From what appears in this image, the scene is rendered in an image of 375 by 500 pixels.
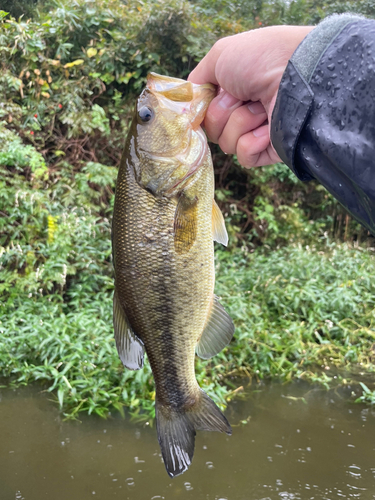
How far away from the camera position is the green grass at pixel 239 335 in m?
3.47

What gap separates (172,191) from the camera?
4.84 feet

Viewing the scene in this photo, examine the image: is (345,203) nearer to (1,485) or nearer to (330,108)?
(330,108)

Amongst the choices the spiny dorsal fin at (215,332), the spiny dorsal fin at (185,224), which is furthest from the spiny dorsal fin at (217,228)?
the spiny dorsal fin at (215,332)

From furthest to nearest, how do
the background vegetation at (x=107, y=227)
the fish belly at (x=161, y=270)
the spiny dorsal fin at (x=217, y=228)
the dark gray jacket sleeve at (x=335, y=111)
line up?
the background vegetation at (x=107, y=227) < the spiny dorsal fin at (x=217, y=228) < the fish belly at (x=161, y=270) < the dark gray jacket sleeve at (x=335, y=111)

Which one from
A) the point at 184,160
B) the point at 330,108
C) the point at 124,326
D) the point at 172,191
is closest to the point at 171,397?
the point at 124,326

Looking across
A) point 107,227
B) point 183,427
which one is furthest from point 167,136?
point 107,227

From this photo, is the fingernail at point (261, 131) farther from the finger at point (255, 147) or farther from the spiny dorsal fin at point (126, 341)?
the spiny dorsal fin at point (126, 341)

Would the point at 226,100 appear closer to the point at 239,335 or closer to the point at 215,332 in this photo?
the point at 215,332

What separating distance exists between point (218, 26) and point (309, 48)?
6006 mm

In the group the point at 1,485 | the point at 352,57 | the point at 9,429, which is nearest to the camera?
the point at 352,57

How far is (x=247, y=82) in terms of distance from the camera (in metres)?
1.54

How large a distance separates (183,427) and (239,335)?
2.74m

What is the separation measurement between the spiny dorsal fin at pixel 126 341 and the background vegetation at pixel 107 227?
1973 millimetres

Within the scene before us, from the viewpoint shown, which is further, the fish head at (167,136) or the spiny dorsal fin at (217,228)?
the spiny dorsal fin at (217,228)
